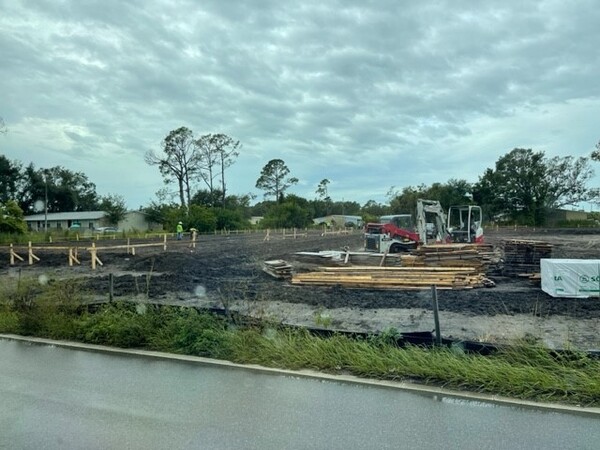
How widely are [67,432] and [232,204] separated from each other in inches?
3731

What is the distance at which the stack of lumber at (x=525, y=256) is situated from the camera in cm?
1958

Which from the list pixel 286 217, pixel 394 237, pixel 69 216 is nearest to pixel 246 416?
pixel 394 237

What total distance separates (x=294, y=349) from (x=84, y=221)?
83117mm

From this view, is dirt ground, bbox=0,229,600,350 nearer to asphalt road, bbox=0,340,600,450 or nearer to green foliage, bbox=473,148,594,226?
asphalt road, bbox=0,340,600,450

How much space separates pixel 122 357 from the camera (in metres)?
7.89

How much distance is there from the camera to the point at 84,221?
82.8 meters

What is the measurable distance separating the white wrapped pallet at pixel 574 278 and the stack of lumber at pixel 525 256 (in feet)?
19.1

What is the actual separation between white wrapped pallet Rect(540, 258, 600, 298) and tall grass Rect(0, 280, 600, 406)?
781cm

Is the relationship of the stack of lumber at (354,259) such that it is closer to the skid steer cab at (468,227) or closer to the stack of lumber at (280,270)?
the stack of lumber at (280,270)

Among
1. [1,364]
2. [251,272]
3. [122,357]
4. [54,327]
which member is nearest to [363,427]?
[122,357]

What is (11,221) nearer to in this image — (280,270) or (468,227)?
(280,270)

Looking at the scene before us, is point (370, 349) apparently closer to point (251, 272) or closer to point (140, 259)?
point (251, 272)

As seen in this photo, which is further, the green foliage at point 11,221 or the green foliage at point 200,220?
the green foliage at point 200,220

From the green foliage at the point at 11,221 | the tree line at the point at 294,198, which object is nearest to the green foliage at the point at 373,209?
the tree line at the point at 294,198
